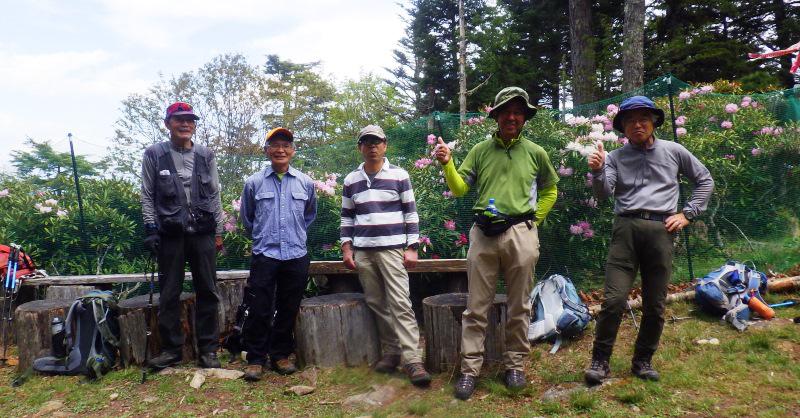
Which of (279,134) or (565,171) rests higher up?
(279,134)

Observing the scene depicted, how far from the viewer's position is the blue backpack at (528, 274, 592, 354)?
406 centimetres

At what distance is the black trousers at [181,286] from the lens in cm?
381

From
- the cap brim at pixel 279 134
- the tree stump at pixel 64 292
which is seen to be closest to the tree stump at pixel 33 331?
the tree stump at pixel 64 292

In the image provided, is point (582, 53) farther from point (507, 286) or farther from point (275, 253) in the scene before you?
point (275, 253)

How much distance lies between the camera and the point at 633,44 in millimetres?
7664

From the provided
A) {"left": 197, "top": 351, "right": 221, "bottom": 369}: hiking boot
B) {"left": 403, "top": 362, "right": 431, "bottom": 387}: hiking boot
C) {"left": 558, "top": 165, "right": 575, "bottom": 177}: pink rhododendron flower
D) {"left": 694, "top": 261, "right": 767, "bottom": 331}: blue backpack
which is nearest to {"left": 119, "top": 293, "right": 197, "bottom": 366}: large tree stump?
{"left": 197, "top": 351, "right": 221, "bottom": 369}: hiking boot

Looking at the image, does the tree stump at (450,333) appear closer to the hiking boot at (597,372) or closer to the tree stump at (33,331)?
the hiking boot at (597,372)

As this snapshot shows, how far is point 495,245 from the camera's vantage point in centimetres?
317

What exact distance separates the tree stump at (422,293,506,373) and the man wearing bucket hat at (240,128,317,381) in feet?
3.30

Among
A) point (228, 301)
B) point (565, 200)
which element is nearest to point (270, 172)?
point (228, 301)

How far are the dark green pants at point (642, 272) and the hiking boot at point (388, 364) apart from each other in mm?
1423

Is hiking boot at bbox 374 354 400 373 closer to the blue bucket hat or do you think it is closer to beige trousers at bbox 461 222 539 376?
beige trousers at bbox 461 222 539 376

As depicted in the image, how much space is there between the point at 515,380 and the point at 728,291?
222 centimetres

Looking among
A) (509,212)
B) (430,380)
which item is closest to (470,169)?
(509,212)
